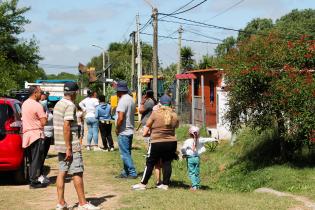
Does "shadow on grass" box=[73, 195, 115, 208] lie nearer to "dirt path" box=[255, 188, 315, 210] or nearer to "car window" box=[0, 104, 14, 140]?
"car window" box=[0, 104, 14, 140]

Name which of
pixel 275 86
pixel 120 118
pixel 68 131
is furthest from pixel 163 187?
pixel 275 86

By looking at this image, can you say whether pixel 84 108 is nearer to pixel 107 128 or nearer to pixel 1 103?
pixel 107 128

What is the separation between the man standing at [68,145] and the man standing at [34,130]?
2.08 m

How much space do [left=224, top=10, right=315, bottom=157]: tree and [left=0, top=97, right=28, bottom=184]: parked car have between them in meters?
5.06

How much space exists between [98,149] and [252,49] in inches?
239

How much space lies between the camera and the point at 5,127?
9.71 m

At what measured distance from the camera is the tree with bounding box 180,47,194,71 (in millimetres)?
43822

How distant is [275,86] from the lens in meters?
11.6

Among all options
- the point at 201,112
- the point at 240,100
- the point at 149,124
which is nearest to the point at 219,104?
the point at 201,112

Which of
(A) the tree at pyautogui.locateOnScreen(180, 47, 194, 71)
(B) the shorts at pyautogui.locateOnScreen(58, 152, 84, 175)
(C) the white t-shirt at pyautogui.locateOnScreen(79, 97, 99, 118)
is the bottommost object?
(B) the shorts at pyautogui.locateOnScreen(58, 152, 84, 175)

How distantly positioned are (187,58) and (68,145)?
1489 inches

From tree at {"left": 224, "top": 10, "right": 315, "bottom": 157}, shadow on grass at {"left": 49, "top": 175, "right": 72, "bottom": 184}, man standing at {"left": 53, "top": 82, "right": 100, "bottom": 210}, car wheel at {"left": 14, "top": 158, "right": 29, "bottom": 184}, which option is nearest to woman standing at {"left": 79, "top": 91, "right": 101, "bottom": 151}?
tree at {"left": 224, "top": 10, "right": 315, "bottom": 157}

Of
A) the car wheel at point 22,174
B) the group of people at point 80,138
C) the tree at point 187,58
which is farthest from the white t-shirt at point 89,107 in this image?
the tree at point 187,58

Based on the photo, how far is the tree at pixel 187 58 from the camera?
4382 centimetres
